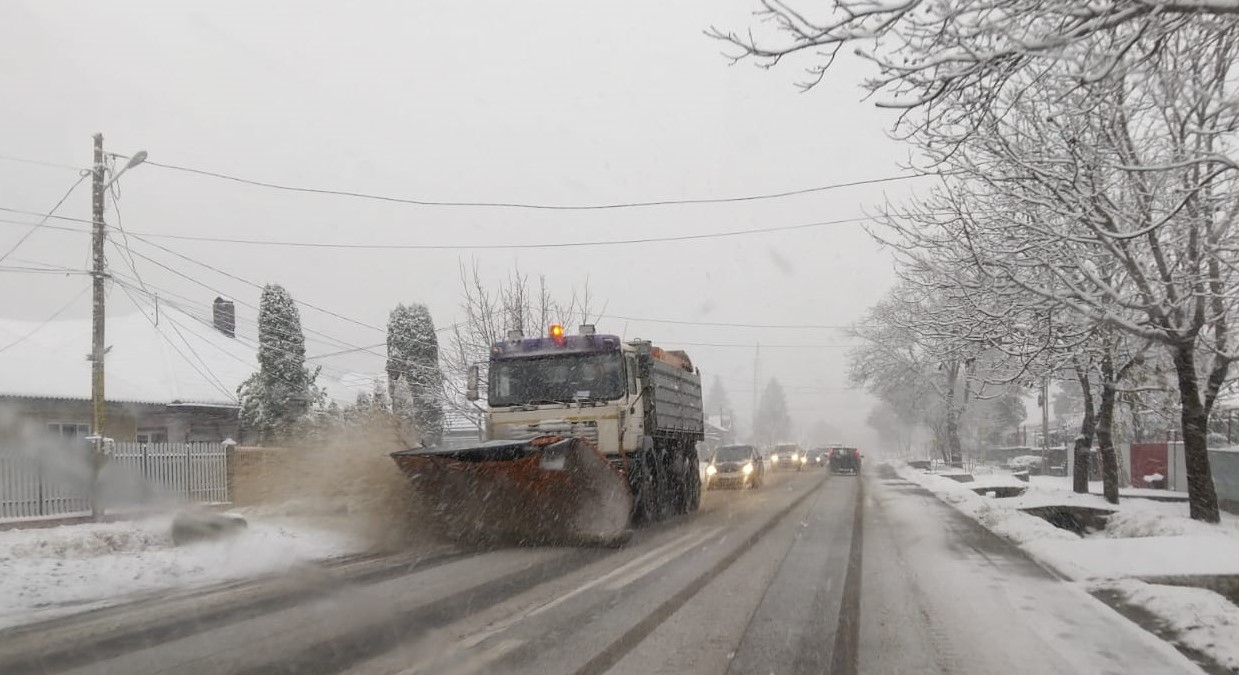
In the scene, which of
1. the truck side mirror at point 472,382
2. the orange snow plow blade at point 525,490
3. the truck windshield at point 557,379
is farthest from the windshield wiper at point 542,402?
the orange snow plow blade at point 525,490

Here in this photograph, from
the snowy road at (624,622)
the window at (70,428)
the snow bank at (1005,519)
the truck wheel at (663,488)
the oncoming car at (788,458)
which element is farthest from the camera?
the oncoming car at (788,458)

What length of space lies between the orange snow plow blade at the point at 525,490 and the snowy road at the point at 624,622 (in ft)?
2.38

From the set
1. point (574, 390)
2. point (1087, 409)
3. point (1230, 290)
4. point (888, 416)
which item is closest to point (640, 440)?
point (574, 390)

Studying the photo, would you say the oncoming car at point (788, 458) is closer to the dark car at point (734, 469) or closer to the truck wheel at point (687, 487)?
the dark car at point (734, 469)

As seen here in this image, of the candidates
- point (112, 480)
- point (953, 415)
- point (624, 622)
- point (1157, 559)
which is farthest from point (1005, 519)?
point (953, 415)

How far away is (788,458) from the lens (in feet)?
169

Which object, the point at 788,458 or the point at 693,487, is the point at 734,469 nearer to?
the point at 693,487

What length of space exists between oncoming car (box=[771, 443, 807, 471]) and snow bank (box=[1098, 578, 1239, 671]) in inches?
1690

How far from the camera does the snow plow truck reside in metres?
11.6

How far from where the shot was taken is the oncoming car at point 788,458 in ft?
169

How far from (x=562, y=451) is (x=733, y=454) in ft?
63.9

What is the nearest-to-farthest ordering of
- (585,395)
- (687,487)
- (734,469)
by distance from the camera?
(585,395) → (687,487) → (734,469)

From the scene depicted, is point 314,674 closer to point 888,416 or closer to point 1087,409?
point 1087,409

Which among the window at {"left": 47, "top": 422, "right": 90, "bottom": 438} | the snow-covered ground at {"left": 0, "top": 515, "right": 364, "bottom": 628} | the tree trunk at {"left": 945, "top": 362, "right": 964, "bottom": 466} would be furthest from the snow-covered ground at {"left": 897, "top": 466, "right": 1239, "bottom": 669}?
the tree trunk at {"left": 945, "top": 362, "right": 964, "bottom": 466}
